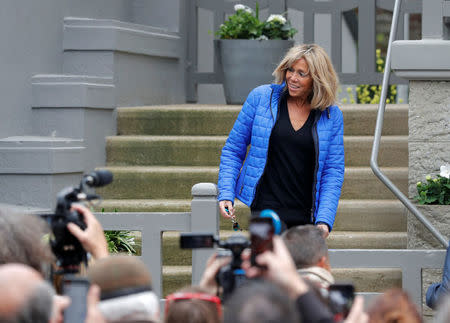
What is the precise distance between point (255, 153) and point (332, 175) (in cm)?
38

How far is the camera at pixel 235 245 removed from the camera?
2.38m

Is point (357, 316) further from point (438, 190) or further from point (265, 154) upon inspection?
point (438, 190)

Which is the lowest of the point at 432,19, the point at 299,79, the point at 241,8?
the point at 299,79

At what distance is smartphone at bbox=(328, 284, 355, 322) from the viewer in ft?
7.76

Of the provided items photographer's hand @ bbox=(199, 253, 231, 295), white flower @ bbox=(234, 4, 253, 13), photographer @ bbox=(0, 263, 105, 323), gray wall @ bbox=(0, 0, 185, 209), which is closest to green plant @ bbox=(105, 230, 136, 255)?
gray wall @ bbox=(0, 0, 185, 209)

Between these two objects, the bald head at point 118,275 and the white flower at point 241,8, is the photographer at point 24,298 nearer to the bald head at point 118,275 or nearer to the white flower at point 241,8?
the bald head at point 118,275

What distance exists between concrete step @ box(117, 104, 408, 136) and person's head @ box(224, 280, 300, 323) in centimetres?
491

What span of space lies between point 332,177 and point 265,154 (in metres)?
0.34

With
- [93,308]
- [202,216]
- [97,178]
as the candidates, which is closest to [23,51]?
[202,216]

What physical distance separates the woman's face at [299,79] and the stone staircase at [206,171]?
1.47 m

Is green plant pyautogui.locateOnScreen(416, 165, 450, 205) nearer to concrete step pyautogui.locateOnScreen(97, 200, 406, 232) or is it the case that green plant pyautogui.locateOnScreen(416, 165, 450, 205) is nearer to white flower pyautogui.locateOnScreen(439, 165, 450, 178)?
white flower pyautogui.locateOnScreen(439, 165, 450, 178)

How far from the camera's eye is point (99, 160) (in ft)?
22.0

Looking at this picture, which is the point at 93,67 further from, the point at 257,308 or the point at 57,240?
the point at 257,308

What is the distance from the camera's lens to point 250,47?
285 inches
